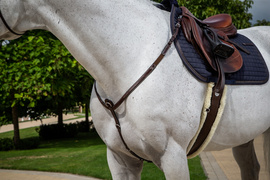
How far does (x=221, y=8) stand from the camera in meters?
13.8

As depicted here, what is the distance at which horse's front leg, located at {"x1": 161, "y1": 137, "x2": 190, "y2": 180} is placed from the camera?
1.73 meters

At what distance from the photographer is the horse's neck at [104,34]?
174cm

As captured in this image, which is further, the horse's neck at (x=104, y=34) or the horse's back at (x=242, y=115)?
the horse's back at (x=242, y=115)

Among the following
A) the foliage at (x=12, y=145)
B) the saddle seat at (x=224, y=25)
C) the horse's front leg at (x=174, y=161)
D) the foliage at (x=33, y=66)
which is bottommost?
the foliage at (x=12, y=145)

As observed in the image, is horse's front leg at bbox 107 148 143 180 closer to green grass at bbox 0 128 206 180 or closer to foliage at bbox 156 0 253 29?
green grass at bbox 0 128 206 180

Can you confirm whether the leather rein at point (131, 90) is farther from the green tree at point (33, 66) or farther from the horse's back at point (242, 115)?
the green tree at point (33, 66)

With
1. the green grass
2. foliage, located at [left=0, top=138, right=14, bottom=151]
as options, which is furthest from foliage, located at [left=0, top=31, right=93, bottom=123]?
foliage, located at [left=0, top=138, right=14, bottom=151]

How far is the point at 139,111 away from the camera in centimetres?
170

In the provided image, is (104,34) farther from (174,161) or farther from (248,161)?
(248,161)

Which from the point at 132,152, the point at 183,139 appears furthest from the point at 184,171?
the point at 132,152

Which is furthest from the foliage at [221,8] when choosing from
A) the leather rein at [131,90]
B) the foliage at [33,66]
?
the leather rein at [131,90]

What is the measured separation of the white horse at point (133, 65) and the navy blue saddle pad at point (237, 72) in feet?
0.17

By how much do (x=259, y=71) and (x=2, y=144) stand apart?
12.2 metres

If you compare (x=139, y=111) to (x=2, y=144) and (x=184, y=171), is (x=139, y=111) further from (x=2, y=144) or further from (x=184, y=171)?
(x=2, y=144)
